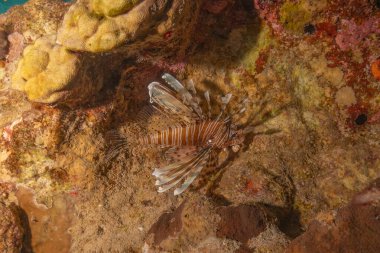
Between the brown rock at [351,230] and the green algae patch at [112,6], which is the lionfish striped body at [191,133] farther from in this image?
the brown rock at [351,230]

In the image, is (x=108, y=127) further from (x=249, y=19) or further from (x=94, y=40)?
(x=249, y=19)

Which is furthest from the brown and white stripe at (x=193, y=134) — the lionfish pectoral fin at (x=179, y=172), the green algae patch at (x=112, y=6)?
the green algae patch at (x=112, y=6)

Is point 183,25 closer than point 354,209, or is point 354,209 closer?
point 354,209

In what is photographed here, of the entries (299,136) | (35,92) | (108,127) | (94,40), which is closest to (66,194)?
(108,127)

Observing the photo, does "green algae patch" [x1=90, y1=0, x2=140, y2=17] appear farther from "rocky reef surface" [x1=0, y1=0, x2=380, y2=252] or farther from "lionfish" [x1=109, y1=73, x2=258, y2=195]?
"lionfish" [x1=109, y1=73, x2=258, y2=195]

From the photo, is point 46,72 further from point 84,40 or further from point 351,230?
point 351,230

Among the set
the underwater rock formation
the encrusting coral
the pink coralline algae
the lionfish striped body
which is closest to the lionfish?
the lionfish striped body
